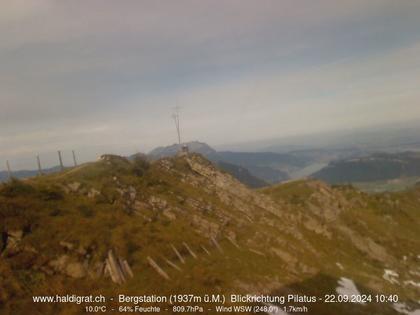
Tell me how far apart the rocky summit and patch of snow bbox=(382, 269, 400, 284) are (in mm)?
259

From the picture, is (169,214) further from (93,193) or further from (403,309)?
(403,309)

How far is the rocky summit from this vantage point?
27.5 meters

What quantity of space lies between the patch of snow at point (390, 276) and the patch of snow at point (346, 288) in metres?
11.1

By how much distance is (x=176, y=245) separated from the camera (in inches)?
1363

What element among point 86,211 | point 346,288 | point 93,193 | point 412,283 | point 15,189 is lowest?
point 412,283

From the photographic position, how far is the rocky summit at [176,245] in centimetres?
2747

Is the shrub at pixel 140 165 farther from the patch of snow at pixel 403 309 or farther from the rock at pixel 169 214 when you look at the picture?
the patch of snow at pixel 403 309

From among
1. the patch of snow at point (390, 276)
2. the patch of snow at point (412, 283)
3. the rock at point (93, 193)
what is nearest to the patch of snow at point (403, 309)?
the patch of snow at point (390, 276)

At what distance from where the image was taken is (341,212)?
76.1m

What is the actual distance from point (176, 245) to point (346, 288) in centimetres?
2130

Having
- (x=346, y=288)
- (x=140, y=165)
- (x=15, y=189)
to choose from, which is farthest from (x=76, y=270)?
(x=346, y=288)

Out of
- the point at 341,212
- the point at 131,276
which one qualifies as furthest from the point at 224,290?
the point at 341,212

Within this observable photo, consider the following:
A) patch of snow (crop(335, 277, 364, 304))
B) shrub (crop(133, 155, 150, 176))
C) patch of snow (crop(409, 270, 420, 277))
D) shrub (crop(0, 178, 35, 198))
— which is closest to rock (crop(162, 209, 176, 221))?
shrub (crop(133, 155, 150, 176))

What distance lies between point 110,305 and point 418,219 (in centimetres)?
9665
